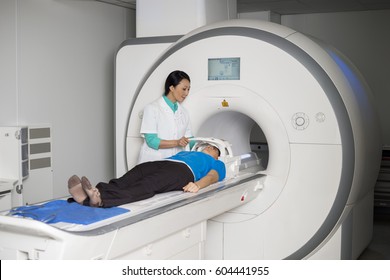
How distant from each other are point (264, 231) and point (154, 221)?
1111mm

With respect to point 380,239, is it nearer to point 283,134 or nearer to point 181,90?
point 283,134

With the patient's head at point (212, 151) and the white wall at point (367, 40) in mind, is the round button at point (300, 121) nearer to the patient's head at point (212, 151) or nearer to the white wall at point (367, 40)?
the patient's head at point (212, 151)

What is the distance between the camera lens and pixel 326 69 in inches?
108

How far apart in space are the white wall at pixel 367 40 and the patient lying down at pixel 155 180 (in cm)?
212

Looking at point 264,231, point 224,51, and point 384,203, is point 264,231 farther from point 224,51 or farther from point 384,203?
point 384,203

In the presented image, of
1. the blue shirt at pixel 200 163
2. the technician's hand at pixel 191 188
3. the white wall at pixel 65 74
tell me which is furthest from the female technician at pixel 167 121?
the white wall at pixel 65 74

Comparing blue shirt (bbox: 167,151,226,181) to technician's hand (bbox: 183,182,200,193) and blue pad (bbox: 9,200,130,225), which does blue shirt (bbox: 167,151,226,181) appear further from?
blue pad (bbox: 9,200,130,225)

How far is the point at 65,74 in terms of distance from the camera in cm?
371

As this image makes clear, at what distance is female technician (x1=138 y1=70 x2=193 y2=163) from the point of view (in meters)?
3.00

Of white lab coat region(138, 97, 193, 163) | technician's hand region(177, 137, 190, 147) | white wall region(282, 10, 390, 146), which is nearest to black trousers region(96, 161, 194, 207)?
technician's hand region(177, 137, 190, 147)

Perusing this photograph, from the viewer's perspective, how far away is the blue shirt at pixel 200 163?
2627mm

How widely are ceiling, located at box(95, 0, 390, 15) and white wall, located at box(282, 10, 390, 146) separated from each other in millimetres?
103

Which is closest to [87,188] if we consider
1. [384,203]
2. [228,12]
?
[228,12]

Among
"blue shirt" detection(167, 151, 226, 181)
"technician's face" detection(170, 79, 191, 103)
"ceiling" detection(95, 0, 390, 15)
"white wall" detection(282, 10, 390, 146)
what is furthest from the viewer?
"white wall" detection(282, 10, 390, 146)
